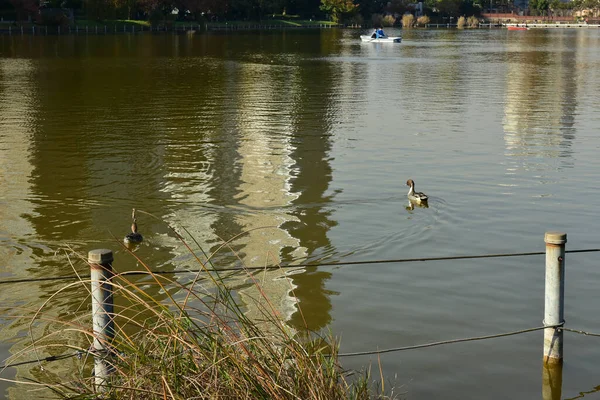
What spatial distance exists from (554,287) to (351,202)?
8.32 m

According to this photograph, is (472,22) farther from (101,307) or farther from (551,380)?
(101,307)

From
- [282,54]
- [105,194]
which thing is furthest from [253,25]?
[105,194]

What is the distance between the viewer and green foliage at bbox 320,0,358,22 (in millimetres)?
162000

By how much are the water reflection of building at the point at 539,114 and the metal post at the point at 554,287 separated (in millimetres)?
10963

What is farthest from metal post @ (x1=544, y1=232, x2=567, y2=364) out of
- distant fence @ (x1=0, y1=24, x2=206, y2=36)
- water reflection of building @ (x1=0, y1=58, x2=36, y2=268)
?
distant fence @ (x1=0, y1=24, x2=206, y2=36)

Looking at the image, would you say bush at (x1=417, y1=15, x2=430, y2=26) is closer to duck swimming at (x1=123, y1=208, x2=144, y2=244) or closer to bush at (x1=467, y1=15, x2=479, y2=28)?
bush at (x1=467, y1=15, x2=479, y2=28)

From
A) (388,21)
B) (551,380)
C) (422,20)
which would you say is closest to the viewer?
(551,380)

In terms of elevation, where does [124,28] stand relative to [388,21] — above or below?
below

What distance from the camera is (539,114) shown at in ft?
90.2

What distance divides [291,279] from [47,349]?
11.2 feet

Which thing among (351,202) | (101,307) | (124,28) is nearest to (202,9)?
(124,28)

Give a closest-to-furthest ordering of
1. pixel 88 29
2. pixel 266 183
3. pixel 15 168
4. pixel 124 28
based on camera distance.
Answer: pixel 266 183 → pixel 15 168 → pixel 88 29 → pixel 124 28

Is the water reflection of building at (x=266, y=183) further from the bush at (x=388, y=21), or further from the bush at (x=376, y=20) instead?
the bush at (x=388, y=21)

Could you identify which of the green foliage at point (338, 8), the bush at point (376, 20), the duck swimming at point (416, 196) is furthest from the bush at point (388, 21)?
the duck swimming at point (416, 196)
